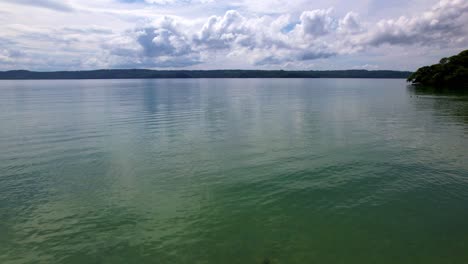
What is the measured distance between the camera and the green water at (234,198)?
47.0 feet

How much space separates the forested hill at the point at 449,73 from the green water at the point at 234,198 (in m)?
108

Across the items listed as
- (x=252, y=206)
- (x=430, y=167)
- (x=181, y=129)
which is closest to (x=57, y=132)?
(x=181, y=129)

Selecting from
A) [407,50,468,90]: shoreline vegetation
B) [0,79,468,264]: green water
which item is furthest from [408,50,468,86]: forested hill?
[0,79,468,264]: green water

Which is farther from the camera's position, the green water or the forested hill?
the forested hill

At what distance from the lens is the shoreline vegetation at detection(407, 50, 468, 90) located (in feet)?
406

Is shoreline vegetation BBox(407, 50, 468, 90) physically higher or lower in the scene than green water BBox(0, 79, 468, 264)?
higher

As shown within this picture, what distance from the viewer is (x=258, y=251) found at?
46.1 feet

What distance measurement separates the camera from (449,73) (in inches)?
5157

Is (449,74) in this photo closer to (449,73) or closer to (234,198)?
(449,73)

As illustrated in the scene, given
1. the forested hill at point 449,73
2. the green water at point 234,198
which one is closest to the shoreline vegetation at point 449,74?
the forested hill at point 449,73

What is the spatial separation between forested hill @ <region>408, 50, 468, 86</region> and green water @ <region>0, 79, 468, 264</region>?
10778cm

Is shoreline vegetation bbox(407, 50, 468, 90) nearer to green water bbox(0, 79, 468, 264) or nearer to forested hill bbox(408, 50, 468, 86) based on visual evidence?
forested hill bbox(408, 50, 468, 86)

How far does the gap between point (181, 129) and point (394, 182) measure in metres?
28.5

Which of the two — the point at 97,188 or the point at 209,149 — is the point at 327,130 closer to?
the point at 209,149
